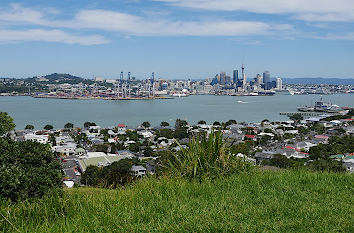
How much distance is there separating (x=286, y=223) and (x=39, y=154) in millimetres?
1036

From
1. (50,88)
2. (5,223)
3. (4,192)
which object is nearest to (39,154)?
(4,192)

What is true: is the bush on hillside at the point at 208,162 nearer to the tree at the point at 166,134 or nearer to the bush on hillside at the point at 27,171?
the bush on hillside at the point at 27,171

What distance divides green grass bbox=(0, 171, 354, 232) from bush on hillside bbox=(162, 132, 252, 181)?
141mm

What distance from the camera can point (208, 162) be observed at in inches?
61.5

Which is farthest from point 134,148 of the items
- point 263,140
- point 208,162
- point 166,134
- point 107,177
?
point 208,162

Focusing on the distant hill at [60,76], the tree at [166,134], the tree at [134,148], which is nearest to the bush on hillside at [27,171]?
the tree at [134,148]

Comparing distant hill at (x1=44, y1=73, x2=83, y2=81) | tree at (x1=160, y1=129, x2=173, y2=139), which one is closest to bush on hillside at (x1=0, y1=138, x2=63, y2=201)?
tree at (x1=160, y1=129, x2=173, y2=139)

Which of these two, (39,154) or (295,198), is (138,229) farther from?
(39,154)

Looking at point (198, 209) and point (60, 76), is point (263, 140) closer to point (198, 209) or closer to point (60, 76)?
point (198, 209)

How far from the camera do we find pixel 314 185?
4.46 feet

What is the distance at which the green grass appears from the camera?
90 cm

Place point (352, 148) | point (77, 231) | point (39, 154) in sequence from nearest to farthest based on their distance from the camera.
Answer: point (77, 231) → point (39, 154) → point (352, 148)

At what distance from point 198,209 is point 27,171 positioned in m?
0.77

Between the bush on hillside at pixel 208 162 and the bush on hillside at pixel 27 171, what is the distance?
498 mm
